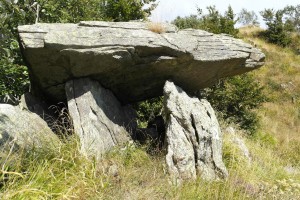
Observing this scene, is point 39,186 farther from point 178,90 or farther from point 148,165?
point 178,90

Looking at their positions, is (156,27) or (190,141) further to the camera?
(156,27)

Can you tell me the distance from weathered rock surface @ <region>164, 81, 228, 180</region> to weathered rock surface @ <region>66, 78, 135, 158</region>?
1.37m

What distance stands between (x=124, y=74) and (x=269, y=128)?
10364 millimetres

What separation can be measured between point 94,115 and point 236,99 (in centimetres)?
727

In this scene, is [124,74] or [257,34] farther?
[257,34]

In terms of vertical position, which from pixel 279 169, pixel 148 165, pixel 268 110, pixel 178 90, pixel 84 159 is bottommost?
pixel 268 110

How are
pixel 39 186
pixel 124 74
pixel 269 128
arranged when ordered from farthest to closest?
pixel 269 128, pixel 124 74, pixel 39 186

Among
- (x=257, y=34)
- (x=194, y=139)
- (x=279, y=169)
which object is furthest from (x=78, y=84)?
(x=257, y=34)

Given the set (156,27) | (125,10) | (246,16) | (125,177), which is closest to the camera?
(125,177)

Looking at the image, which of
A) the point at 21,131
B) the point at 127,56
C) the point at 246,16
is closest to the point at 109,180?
the point at 21,131

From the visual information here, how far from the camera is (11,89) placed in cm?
1004

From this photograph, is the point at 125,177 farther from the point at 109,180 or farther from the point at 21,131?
the point at 21,131

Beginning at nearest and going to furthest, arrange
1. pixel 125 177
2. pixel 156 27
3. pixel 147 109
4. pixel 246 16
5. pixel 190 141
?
pixel 125 177 → pixel 190 141 → pixel 156 27 → pixel 147 109 → pixel 246 16

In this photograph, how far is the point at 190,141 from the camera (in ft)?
23.9
